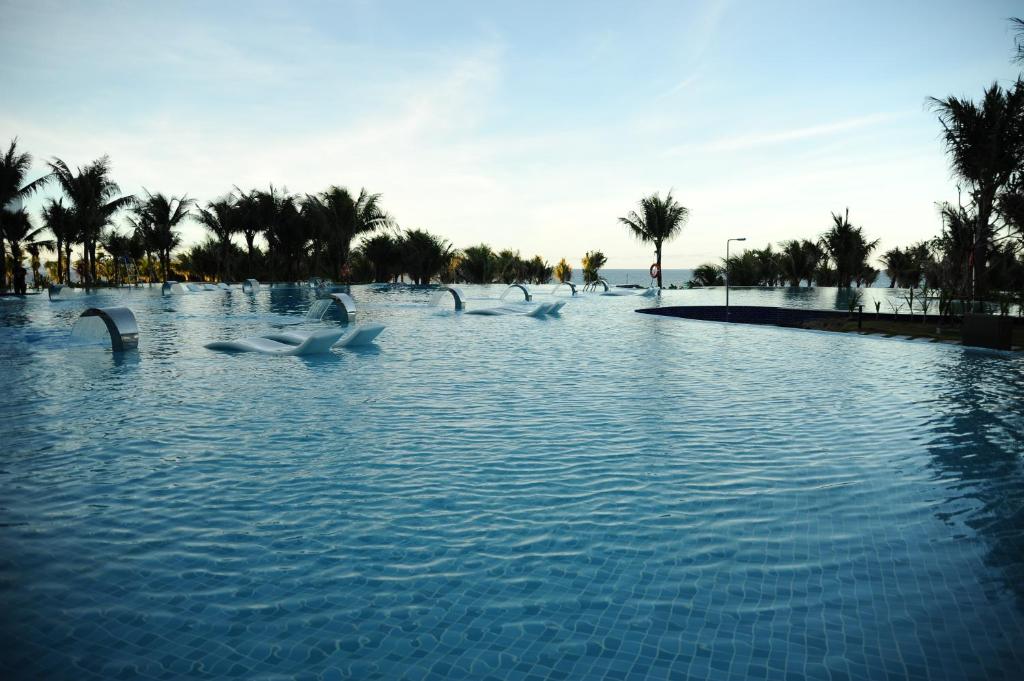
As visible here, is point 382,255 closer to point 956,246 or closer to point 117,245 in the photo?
point 117,245

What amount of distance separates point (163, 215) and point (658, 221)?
33187mm

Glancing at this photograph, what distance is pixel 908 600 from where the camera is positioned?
263cm

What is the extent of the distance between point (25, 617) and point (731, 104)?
80.3 ft

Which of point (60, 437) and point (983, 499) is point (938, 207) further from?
point (60, 437)

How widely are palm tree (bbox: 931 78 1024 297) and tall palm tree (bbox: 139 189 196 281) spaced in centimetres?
4222

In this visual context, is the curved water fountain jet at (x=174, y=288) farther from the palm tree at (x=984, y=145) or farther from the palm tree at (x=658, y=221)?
the palm tree at (x=984, y=145)

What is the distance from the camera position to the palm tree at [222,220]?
134ft

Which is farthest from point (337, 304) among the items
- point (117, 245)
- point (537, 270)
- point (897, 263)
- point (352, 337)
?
point (897, 263)

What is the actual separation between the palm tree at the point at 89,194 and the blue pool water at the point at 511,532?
107 feet

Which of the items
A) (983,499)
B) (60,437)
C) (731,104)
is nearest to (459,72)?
(731,104)

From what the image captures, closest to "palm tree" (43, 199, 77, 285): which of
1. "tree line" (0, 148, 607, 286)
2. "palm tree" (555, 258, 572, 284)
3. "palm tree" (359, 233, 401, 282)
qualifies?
"tree line" (0, 148, 607, 286)

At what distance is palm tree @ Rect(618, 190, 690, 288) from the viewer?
3925 centimetres

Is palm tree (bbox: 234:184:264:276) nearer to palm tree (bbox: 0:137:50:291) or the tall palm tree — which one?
the tall palm tree

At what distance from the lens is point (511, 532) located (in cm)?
334
